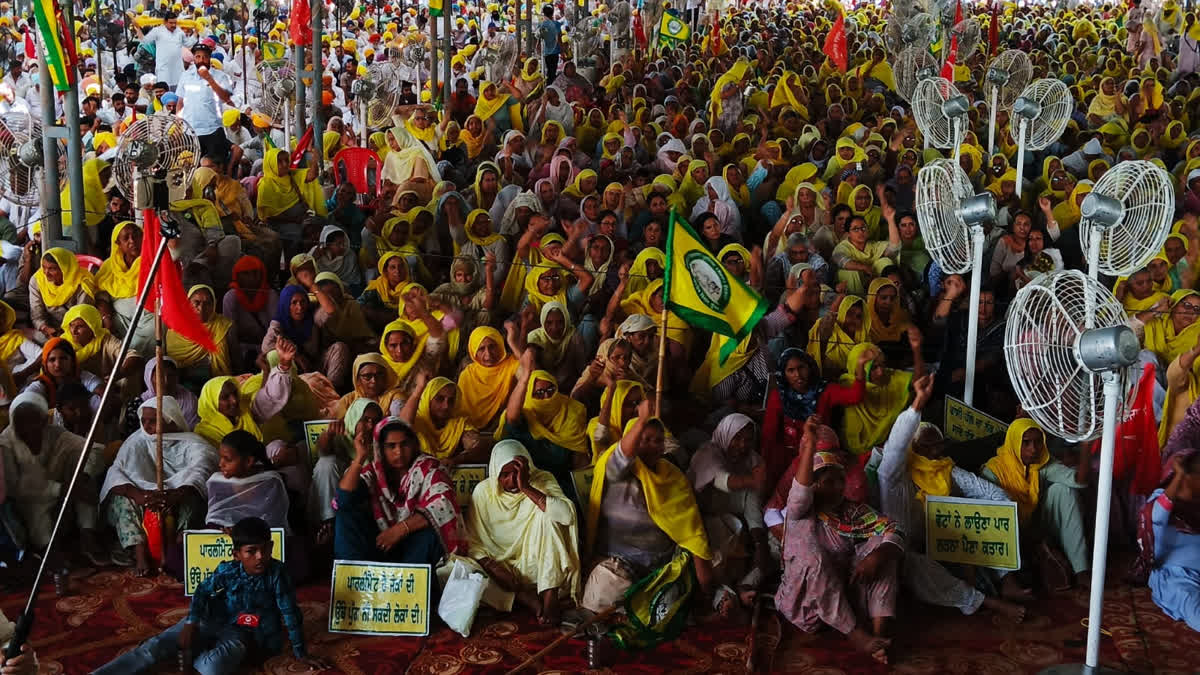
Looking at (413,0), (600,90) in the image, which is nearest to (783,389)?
(600,90)

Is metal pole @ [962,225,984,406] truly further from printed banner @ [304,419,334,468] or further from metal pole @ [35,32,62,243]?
metal pole @ [35,32,62,243]

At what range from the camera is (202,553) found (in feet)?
16.7

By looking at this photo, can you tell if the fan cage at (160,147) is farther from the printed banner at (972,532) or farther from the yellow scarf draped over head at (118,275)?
the printed banner at (972,532)

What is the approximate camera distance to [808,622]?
16.5ft

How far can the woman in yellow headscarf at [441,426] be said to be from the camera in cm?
593

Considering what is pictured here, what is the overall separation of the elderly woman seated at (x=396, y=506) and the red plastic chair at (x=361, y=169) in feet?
18.3

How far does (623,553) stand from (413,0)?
28.7 meters

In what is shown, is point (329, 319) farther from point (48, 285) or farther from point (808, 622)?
point (808, 622)

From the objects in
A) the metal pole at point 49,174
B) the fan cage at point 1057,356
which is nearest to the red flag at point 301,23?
the metal pole at point 49,174

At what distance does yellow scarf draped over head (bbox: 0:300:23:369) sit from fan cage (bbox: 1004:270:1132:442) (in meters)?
4.85

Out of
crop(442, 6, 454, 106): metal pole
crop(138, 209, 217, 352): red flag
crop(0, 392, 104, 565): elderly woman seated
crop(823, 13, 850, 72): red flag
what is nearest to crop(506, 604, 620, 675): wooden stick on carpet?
crop(0, 392, 104, 565): elderly woman seated

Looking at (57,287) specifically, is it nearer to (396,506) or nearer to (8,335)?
(8,335)

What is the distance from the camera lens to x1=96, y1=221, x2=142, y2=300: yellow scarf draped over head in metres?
7.26

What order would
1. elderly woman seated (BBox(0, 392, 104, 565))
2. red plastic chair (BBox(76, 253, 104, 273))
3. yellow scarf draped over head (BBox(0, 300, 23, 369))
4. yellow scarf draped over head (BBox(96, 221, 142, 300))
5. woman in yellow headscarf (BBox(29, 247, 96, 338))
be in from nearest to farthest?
elderly woman seated (BBox(0, 392, 104, 565)) < yellow scarf draped over head (BBox(0, 300, 23, 369)) < woman in yellow headscarf (BBox(29, 247, 96, 338)) < yellow scarf draped over head (BBox(96, 221, 142, 300)) < red plastic chair (BBox(76, 253, 104, 273))
